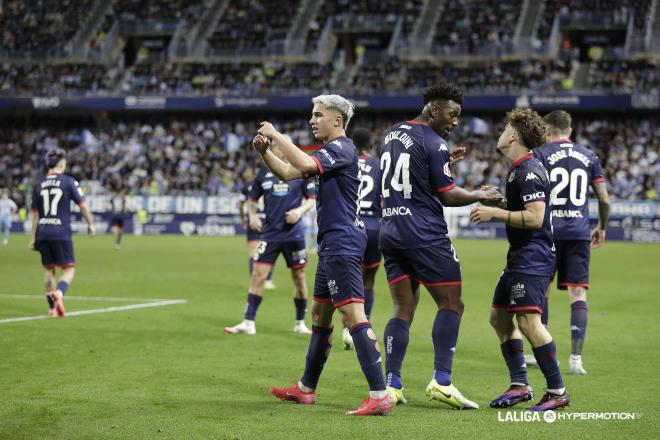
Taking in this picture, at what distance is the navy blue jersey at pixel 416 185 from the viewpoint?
7.88 m

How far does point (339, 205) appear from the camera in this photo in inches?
306

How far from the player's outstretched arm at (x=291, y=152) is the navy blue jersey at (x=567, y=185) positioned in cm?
367

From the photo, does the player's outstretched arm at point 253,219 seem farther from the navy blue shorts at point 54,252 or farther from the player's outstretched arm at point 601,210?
the player's outstretched arm at point 601,210

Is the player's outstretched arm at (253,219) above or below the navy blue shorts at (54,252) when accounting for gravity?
above

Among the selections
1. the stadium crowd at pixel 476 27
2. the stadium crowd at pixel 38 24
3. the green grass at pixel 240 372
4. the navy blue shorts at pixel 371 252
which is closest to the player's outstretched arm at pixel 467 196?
the green grass at pixel 240 372

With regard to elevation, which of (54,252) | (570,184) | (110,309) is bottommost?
(110,309)

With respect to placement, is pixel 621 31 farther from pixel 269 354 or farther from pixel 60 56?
pixel 269 354

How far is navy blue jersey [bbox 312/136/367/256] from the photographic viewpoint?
304 inches

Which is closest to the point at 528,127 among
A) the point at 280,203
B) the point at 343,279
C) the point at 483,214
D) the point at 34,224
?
the point at 483,214

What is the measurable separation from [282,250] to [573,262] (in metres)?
4.61

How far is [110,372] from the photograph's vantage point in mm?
9555

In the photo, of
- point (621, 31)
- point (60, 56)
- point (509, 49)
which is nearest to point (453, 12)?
point (509, 49)

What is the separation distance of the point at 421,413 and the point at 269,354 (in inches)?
145

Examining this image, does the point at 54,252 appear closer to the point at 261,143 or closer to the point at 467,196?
the point at 261,143
